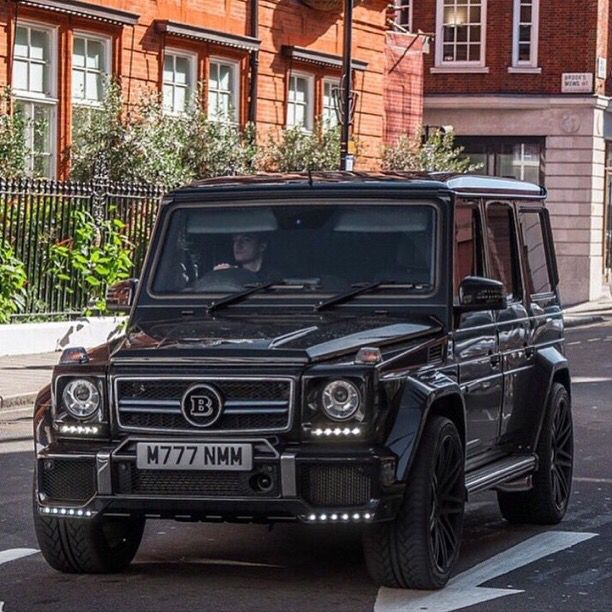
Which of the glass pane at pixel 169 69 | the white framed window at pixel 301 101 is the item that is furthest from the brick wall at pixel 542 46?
the glass pane at pixel 169 69

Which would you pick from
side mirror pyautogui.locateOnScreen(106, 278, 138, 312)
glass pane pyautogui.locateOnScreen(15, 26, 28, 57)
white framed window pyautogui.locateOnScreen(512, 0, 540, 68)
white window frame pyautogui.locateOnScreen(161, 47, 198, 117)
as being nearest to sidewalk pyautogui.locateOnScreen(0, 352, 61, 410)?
glass pane pyautogui.locateOnScreen(15, 26, 28, 57)

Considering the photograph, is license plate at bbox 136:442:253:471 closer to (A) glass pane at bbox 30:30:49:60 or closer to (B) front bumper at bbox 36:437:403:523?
(B) front bumper at bbox 36:437:403:523

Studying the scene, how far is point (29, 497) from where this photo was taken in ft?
37.9

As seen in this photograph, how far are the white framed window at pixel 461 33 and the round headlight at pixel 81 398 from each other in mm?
39688

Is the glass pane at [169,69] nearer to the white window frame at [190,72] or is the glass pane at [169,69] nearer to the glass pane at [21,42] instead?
the white window frame at [190,72]

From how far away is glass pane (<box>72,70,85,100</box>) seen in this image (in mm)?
27656

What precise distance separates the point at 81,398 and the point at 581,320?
29.3 meters

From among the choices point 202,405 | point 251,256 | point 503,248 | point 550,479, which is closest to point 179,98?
point 503,248

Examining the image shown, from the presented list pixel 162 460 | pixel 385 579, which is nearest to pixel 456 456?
pixel 385 579

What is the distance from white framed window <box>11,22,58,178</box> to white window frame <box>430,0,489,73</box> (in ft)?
70.1

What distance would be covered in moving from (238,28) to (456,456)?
77.4 feet

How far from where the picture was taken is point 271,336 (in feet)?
27.7

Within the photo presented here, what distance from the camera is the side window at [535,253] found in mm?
10844

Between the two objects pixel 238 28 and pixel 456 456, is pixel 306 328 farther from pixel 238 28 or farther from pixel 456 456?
pixel 238 28
